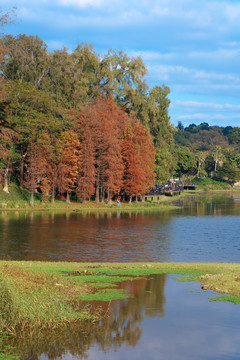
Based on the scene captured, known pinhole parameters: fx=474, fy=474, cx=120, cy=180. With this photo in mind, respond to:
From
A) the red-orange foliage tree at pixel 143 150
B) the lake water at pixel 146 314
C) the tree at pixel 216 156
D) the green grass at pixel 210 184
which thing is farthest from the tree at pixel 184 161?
the lake water at pixel 146 314

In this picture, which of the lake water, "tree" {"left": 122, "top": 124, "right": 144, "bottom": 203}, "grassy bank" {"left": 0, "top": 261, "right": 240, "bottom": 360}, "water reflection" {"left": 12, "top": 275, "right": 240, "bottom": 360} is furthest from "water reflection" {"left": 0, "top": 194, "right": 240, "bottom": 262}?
"tree" {"left": 122, "top": 124, "right": 144, "bottom": 203}

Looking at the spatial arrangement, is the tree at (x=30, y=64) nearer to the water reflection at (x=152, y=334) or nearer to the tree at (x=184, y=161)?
the water reflection at (x=152, y=334)

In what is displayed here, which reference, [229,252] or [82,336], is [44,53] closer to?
[229,252]

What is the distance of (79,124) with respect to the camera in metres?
72.6

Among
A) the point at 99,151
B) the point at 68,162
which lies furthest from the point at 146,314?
the point at 99,151

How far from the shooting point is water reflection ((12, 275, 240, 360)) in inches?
460

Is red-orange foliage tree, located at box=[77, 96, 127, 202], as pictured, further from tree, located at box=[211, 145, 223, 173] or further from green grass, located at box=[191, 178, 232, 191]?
tree, located at box=[211, 145, 223, 173]

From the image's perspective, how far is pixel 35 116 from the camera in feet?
215

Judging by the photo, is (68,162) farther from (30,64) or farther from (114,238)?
(114,238)

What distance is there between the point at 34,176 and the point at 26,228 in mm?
22715

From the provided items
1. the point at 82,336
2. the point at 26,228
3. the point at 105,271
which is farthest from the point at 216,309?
the point at 26,228

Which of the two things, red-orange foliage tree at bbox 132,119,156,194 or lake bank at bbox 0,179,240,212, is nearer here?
lake bank at bbox 0,179,240,212

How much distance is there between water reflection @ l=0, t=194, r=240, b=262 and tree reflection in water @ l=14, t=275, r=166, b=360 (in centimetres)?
1279

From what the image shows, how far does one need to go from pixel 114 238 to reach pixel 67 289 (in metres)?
23.2
